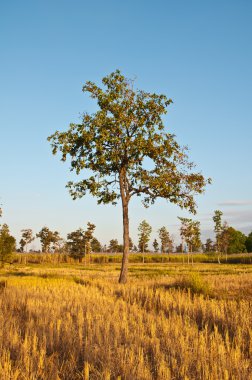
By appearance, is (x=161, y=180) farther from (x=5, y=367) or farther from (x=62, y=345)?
(x=5, y=367)

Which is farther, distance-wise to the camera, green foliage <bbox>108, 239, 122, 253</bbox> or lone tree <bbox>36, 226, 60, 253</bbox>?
green foliage <bbox>108, 239, 122, 253</bbox>

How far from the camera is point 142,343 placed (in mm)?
5977

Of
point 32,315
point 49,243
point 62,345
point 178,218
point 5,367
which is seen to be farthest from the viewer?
point 49,243

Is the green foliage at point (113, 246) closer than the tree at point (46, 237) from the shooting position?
No

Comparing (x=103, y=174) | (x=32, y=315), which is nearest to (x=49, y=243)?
(x=103, y=174)

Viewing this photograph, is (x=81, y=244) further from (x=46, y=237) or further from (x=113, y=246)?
(x=113, y=246)

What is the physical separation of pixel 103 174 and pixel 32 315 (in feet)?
57.3

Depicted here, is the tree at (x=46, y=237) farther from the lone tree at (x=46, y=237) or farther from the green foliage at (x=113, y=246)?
the green foliage at (x=113, y=246)

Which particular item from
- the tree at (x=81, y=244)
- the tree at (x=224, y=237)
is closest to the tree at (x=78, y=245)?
the tree at (x=81, y=244)

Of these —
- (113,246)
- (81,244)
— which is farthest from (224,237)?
(113,246)

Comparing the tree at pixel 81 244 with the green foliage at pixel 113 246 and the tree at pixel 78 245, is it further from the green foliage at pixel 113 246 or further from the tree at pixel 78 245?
the green foliage at pixel 113 246

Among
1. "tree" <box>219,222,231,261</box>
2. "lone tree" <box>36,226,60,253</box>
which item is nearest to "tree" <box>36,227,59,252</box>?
"lone tree" <box>36,226,60,253</box>

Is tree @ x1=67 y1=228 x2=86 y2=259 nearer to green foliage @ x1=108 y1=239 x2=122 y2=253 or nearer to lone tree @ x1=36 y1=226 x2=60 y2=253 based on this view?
lone tree @ x1=36 y1=226 x2=60 y2=253

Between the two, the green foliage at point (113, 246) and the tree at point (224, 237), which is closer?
the tree at point (224, 237)
